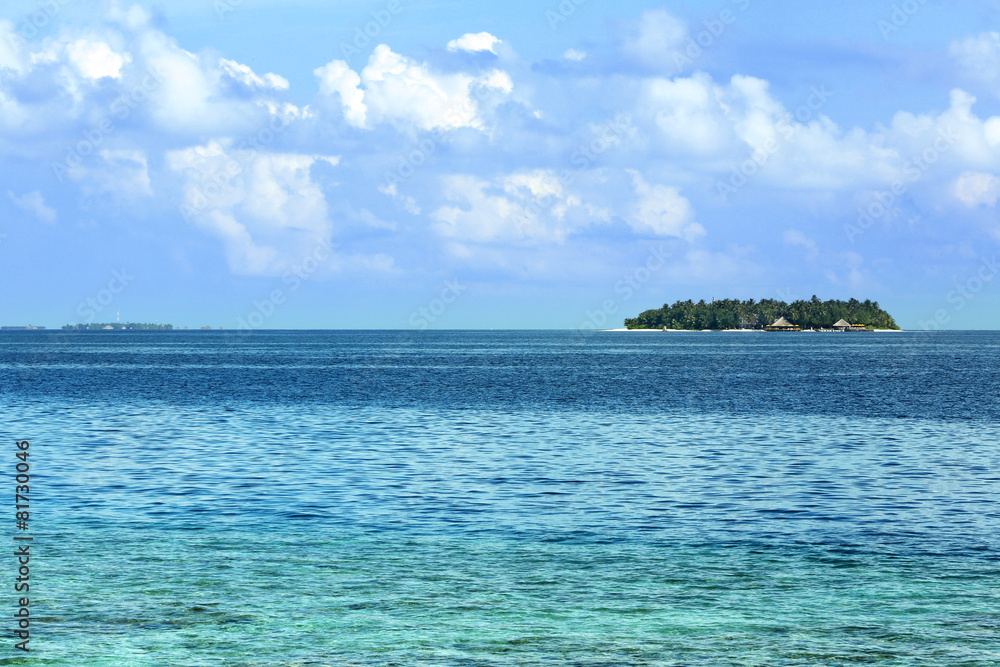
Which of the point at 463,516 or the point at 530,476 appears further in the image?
the point at 530,476

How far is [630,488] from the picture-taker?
31016 millimetres

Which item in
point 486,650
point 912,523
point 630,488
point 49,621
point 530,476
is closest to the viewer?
point 486,650

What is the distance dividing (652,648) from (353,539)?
32.6 feet

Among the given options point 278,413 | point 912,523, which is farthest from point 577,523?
point 278,413

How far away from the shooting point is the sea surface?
15.6m

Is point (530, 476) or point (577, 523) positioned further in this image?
point (530, 476)

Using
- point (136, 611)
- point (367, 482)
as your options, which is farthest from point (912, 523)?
point (136, 611)

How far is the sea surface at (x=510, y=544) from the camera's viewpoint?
15.6 meters

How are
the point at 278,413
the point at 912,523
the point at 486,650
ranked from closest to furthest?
the point at 486,650 → the point at 912,523 → the point at 278,413

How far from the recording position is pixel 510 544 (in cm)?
2270

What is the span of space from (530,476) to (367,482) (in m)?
5.65

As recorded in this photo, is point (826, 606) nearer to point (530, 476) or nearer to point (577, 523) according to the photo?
point (577, 523)

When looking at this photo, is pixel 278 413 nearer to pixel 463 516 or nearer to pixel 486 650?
pixel 463 516

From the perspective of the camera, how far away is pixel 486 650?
49.7 feet
